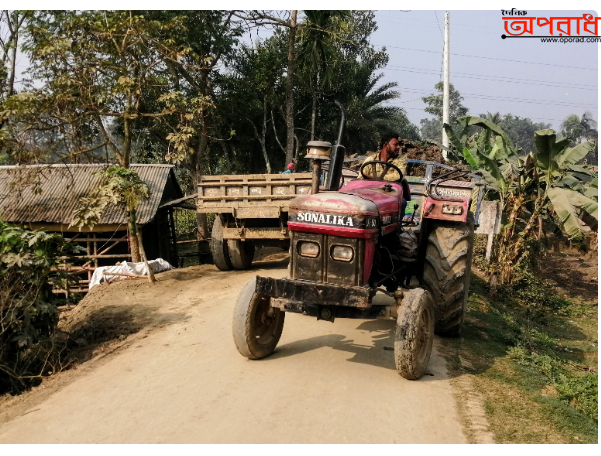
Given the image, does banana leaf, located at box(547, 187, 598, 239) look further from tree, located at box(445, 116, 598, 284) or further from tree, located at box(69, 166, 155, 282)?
tree, located at box(69, 166, 155, 282)

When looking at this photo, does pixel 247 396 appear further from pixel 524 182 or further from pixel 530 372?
pixel 524 182

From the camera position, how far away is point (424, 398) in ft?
16.1

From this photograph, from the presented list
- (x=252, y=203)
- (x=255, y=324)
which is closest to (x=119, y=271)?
(x=252, y=203)

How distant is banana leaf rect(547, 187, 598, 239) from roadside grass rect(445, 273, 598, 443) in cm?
183

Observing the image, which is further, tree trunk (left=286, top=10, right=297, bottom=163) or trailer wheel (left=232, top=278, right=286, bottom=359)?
tree trunk (left=286, top=10, right=297, bottom=163)

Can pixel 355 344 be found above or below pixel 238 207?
below

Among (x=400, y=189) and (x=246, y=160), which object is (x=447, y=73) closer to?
(x=246, y=160)

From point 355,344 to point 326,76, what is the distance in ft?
48.4

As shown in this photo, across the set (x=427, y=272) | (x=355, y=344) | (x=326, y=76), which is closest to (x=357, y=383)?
(x=355, y=344)

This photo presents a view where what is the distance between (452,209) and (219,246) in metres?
5.56


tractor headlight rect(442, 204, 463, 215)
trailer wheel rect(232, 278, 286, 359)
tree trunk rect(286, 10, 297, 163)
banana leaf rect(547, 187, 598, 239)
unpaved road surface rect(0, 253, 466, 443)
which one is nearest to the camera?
unpaved road surface rect(0, 253, 466, 443)

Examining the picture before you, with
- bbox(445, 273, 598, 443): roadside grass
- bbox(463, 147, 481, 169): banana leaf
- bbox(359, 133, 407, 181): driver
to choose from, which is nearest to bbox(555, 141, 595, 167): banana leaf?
bbox(463, 147, 481, 169): banana leaf

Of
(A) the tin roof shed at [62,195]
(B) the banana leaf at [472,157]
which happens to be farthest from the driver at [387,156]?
(A) the tin roof shed at [62,195]

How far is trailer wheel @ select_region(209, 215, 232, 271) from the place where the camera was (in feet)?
35.6
